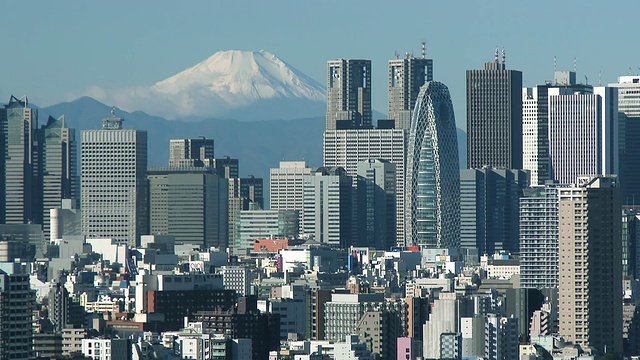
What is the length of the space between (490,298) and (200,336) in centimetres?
3070

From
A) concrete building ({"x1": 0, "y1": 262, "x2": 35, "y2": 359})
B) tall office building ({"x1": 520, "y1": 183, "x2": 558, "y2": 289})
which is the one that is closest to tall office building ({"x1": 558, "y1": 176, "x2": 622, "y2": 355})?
tall office building ({"x1": 520, "y1": 183, "x2": 558, "y2": 289})

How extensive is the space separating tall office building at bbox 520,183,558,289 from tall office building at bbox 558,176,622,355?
29.8 meters

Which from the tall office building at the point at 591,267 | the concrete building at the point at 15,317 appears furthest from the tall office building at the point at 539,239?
the concrete building at the point at 15,317

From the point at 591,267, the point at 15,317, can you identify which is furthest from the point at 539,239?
the point at 15,317

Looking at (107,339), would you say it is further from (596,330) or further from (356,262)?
(356,262)

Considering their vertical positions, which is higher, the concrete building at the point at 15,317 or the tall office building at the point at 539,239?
the tall office building at the point at 539,239

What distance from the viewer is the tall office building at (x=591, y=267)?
111875 mm

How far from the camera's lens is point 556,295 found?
422 feet

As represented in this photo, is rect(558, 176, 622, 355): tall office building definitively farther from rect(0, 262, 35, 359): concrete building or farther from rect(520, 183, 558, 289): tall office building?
rect(0, 262, 35, 359): concrete building

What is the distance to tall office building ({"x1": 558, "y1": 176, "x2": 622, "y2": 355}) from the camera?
11188 centimetres

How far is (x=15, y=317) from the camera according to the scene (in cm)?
8250

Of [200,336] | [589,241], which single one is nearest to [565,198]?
[589,241]

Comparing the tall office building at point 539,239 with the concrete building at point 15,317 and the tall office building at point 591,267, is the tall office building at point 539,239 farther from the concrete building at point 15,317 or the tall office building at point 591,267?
the concrete building at point 15,317

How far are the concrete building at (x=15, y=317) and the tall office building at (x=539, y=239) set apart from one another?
6742 cm
